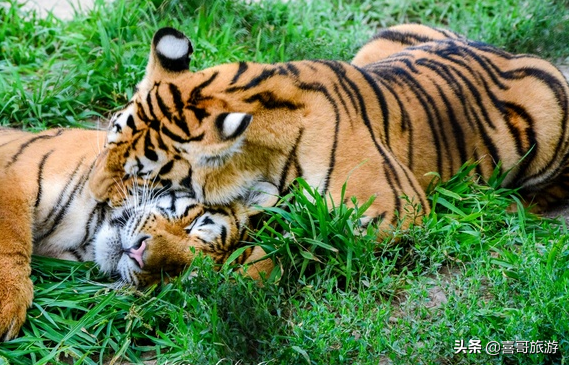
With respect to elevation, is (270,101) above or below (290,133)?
above

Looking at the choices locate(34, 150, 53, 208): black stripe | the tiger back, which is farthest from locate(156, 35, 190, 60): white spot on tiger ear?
the tiger back

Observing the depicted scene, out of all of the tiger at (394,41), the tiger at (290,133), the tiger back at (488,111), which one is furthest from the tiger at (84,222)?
the tiger at (394,41)

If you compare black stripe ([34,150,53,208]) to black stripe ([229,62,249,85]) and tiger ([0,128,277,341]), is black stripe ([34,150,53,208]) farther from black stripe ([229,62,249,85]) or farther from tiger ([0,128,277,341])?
black stripe ([229,62,249,85])

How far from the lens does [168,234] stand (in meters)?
3.69

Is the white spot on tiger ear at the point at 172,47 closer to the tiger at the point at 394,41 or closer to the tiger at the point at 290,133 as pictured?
the tiger at the point at 290,133

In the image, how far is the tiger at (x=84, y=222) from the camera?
3582 mm

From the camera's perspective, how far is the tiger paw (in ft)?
11.0

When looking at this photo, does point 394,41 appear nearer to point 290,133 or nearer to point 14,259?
point 290,133

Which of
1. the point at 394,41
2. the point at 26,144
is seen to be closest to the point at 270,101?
the point at 26,144

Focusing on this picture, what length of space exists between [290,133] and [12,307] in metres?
1.47

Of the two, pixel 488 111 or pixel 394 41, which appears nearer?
pixel 488 111

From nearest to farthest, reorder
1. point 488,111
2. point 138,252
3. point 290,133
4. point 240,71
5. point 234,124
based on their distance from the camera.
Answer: point 234,124, point 138,252, point 290,133, point 240,71, point 488,111

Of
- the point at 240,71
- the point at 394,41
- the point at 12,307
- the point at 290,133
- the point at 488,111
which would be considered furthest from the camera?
the point at 394,41

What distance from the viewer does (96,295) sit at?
3.67m
